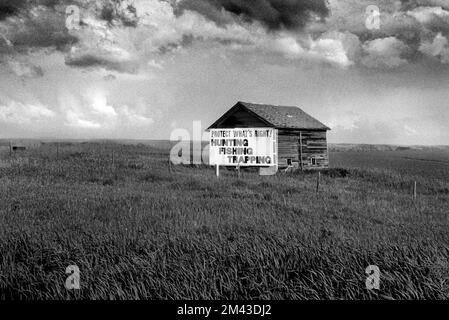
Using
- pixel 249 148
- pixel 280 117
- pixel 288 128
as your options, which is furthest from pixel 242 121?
pixel 288 128

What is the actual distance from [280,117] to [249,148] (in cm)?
460

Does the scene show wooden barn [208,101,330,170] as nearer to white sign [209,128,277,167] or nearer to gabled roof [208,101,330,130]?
gabled roof [208,101,330,130]

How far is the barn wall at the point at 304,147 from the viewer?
97.5 ft

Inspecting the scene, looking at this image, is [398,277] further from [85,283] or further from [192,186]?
[192,186]

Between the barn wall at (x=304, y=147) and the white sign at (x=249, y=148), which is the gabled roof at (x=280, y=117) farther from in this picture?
the white sign at (x=249, y=148)

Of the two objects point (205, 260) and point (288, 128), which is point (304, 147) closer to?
point (288, 128)

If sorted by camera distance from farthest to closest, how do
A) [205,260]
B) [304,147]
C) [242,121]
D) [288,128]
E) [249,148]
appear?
[304,147]
[242,121]
[288,128]
[249,148]
[205,260]

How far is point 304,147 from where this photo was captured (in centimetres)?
3172

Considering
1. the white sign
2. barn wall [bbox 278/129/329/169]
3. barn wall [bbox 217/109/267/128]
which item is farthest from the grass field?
barn wall [bbox 217/109/267/128]

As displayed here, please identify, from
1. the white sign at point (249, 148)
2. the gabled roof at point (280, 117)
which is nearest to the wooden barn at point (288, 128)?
the gabled roof at point (280, 117)

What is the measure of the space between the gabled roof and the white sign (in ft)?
3.99

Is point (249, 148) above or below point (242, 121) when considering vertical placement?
below

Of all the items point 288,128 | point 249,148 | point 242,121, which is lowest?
point 249,148

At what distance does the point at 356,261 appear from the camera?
489 centimetres
